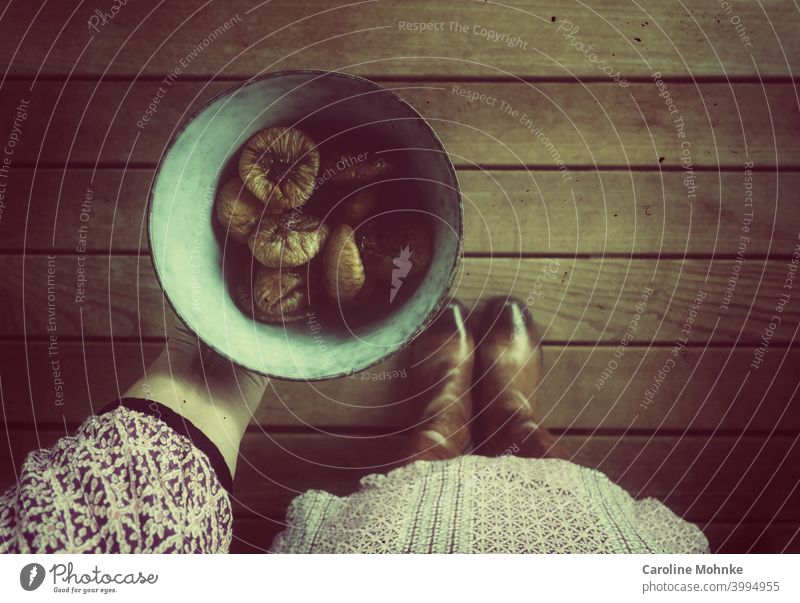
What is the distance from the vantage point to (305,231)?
44cm

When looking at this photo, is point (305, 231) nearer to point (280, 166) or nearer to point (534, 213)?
point (280, 166)

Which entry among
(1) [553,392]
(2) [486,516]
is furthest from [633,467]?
(2) [486,516]

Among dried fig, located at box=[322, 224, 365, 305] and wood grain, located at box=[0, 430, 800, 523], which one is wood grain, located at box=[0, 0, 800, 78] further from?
wood grain, located at box=[0, 430, 800, 523]

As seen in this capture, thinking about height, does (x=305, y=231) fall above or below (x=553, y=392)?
above

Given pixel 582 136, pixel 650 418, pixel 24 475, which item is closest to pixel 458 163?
pixel 582 136

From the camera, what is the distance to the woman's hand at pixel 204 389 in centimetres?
44

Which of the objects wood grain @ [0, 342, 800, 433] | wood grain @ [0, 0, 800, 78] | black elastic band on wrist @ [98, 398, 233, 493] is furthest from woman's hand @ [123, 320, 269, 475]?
wood grain @ [0, 0, 800, 78]

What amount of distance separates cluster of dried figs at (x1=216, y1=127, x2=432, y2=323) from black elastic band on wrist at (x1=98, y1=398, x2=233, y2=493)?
0.28 feet

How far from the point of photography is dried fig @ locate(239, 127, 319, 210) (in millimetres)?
426

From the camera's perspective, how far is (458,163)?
0.56m

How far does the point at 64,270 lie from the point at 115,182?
0.33 ft
